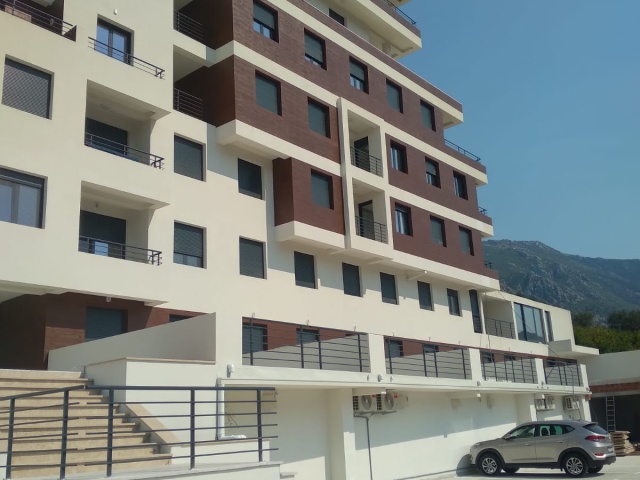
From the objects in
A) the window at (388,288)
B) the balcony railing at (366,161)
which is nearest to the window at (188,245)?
the balcony railing at (366,161)

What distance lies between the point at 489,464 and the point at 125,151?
14723mm

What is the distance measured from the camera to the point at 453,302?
30625mm

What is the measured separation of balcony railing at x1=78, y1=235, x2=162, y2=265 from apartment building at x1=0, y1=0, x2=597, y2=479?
2.4 inches

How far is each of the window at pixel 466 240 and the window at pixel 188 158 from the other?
15315 millimetres

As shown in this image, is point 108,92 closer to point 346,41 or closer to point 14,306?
point 14,306

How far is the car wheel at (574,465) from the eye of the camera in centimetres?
1895

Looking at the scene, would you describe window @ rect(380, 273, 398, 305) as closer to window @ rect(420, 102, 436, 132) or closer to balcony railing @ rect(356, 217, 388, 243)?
balcony railing @ rect(356, 217, 388, 243)

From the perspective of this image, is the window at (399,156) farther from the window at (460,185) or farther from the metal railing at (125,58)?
the metal railing at (125,58)

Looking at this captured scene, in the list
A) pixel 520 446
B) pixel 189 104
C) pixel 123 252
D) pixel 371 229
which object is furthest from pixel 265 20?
pixel 520 446

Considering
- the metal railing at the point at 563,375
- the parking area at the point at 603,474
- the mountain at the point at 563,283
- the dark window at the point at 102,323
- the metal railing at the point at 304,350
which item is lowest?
the parking area at the point at 603,474

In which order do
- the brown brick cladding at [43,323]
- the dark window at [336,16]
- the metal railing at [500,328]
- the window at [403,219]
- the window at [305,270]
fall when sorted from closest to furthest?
the brown brick cladding at [43,323], the window at [305,270], the window at [403,219], the dark window at [336,16], the metal railing at [500,328]

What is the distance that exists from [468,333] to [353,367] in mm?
13650

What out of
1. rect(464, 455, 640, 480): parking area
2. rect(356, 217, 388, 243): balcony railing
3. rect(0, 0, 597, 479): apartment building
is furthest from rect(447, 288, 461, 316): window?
rect(464, 455, 640, 480): parking area

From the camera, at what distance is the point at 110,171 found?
55.4ft
